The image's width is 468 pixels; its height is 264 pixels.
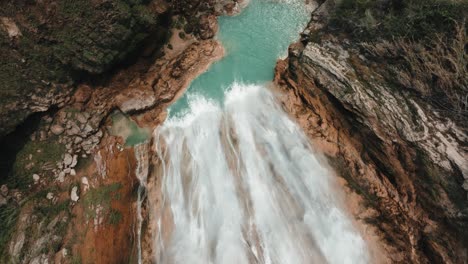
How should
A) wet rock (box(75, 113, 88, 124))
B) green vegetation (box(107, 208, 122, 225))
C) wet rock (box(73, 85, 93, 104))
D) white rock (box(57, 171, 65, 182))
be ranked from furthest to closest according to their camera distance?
wet rock (box(73, 85, 93, 104)) → wet rock (box(75, 113, 88, 124)) → white rock (box(57, 171, 65, 182)) → green vegetation (box(107, 208, 122, 225))

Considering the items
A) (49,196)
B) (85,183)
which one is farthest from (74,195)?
(49,196)

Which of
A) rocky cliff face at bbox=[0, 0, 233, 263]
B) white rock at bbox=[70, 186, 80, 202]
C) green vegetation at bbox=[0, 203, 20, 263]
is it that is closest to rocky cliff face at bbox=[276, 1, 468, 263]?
rocky cliff face at bbox=[0, 0, 233, 263]

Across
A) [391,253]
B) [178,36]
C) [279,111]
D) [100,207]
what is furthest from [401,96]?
[100,207]

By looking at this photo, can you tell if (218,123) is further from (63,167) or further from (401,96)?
(401,96)

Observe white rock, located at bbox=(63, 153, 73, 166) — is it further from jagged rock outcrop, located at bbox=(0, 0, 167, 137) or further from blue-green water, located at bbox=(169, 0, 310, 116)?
blue-green water, located at bbox=(169, 0, 310, 116)

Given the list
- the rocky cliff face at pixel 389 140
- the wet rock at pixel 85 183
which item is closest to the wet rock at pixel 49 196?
the wet rock at pixel 85 183
